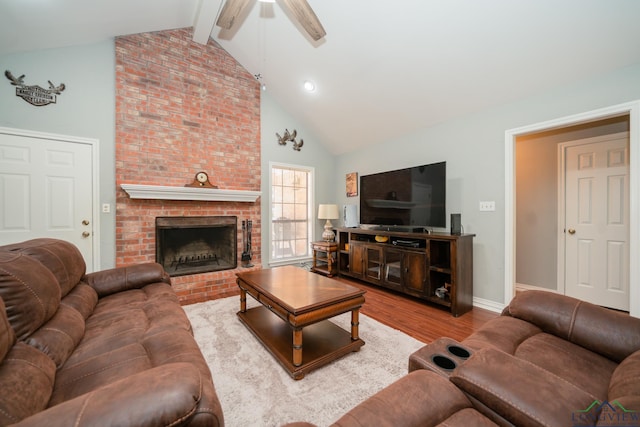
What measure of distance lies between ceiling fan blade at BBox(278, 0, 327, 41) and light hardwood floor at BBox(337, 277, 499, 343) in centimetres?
286

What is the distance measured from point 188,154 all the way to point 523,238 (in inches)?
195

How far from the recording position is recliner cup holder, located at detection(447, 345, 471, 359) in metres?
1.10

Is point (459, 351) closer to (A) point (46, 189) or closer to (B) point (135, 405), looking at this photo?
(B) point (135, 405)

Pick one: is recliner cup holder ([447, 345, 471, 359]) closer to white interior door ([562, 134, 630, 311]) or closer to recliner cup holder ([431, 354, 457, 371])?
recliner cup holder ([431, 354, 457, 371])

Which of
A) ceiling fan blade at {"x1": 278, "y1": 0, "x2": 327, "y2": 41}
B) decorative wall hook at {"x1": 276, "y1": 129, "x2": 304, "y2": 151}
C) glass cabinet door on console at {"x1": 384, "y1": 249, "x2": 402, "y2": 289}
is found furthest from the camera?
decorative wall hook at {"x1": 276, "y1": 129, "x2": 304, "y2": 151}

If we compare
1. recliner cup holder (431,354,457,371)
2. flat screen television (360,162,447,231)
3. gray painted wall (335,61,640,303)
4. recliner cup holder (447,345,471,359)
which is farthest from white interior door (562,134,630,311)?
recliner cup holder (431,354,457,371)

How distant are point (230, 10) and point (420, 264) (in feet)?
10.6

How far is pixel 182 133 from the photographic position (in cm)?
354

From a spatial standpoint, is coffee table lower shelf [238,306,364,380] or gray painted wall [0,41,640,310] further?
gray painted wall [0,41,640,310]

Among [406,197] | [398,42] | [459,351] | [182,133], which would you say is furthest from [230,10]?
[459,351]

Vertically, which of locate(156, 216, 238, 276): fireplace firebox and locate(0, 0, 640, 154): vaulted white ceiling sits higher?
locate(0, 0, 640, 154): vaulted white ceiling

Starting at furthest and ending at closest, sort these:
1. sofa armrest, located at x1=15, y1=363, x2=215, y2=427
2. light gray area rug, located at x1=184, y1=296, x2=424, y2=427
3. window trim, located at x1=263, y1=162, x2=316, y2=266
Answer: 1. window trim, located at x1=263, y1=162, x2=316, y2=266
2. light gray area rug, located at x1=184, y1=296, x2=424, y2=427
3. sofa armrest, located at x1=15, y1=363, x2=215, y2=427

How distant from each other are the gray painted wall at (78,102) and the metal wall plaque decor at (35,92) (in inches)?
1.5

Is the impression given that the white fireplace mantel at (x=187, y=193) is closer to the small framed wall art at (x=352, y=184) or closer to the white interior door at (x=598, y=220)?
the small framed wall art at (x=352, y=184)
